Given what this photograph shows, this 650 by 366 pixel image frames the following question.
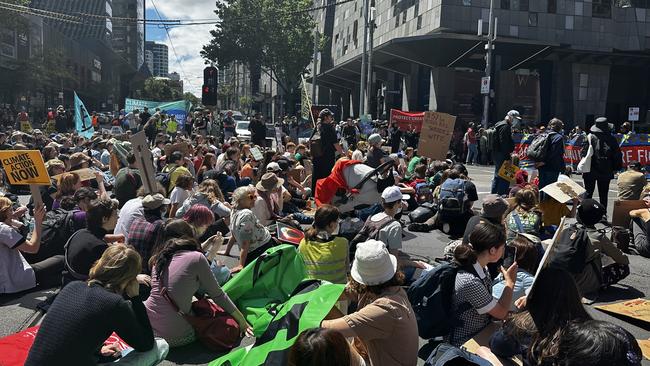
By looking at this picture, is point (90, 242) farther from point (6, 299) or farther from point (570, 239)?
point (570, 239)

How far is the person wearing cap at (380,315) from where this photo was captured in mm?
3625

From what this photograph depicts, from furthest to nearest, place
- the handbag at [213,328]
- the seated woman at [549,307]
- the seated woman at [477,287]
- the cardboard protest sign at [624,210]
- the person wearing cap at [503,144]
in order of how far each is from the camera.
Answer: the person wearing cap at [503,144] → the cardboard protest sign at [624,210] → the handbag at [213,328] → the seated woman at [477,287] → the seated woman at [549,307]

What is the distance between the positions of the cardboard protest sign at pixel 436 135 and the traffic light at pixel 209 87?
11.3 meters

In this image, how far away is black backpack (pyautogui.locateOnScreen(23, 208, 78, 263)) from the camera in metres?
6.73

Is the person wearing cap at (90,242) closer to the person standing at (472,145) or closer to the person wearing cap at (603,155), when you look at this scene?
the person wearing cap at (603,155)

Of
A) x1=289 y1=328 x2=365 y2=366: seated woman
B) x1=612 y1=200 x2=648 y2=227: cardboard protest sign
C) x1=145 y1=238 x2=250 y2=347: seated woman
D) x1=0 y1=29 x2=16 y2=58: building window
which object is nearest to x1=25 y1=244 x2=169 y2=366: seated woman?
x1=145 y1=238 x2=250 y2=347: seated woman

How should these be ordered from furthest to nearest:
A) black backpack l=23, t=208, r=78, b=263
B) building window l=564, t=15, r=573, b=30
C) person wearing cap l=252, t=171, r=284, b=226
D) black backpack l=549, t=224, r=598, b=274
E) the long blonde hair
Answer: building window l=564, t=15, r=573, b=30 < person wearing cap l=252, t=171, r=284, b=226 < black backpack l=23, t=208, r=78, b=263 < black backpack l=549, t=224, r=598, b=274 < the long blonde hair

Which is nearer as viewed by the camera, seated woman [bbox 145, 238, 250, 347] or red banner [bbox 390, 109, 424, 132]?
seated woman [bbox 145, 238, 250, 347]

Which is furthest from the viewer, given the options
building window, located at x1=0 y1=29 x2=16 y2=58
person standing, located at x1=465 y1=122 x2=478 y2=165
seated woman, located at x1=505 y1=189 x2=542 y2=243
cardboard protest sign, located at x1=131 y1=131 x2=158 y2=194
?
building window, located at x1=0 y1=29 x2=16 y2=58

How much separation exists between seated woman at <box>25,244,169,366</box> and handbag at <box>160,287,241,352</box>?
90 centimetres

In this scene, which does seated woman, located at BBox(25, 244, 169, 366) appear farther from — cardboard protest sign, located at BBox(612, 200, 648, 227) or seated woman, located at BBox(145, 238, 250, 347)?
cardboard protest sign, located at BBox(612, 200, 648, 227)

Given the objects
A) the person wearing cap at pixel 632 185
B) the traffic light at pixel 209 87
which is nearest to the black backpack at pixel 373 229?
the person wearing cap at pixel 632 185

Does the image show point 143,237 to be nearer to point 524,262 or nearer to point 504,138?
point 524,262

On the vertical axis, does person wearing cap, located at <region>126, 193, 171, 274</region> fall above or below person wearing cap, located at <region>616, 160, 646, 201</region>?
below
